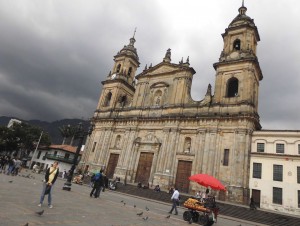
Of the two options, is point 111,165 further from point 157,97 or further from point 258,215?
point 258,215

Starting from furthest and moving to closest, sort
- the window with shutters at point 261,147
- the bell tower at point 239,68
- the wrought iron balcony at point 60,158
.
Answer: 1. the wrought iron balcony at point 60,158
2. the bell tower at point 239,68
3. the window with shutters at point 261,147

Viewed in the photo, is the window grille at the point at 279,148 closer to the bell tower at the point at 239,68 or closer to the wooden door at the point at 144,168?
the bell tower at the point at 239,68

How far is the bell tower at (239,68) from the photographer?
2825cm

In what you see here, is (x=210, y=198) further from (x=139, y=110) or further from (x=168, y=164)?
(x=139, y=110)

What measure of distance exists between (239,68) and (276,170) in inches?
492

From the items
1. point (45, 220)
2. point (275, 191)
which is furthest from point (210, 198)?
point (275, 191)

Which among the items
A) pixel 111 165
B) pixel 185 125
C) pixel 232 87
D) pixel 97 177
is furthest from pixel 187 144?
pixel 97 177

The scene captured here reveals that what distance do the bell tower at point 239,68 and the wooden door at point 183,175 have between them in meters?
8.19

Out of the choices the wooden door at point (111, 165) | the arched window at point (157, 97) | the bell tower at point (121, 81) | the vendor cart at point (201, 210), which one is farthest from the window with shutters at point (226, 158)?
the bell tower at point (121, 81)

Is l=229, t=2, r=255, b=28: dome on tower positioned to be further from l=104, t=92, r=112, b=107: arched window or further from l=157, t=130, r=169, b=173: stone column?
l=104, t=92, r=112, b=107: arched window

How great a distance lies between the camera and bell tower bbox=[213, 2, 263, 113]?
2825cm

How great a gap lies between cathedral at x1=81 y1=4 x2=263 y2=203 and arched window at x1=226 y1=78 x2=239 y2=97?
0.42 feet

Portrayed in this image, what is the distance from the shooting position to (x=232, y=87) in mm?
31203

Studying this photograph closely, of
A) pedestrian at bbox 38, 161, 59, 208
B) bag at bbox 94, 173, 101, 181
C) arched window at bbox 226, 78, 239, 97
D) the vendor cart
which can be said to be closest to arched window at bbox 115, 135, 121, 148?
arched window at bbox 226, 78, 239, 97
